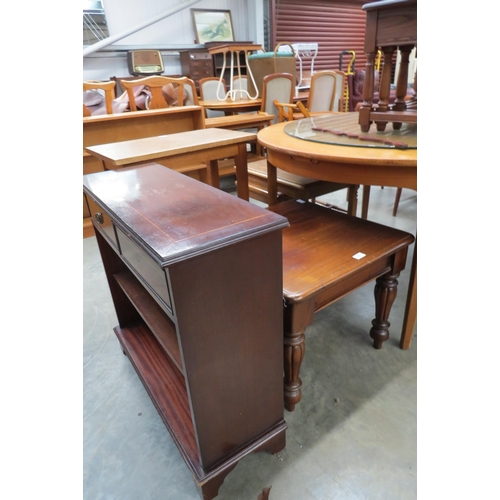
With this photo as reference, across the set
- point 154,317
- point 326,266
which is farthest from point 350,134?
point 154,317

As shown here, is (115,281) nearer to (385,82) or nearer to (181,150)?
(181,150)

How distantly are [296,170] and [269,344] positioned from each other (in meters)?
0.73

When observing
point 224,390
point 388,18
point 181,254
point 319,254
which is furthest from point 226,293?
point 388,18

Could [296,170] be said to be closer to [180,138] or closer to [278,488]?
[180,138]

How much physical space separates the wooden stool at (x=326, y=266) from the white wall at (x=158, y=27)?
18.0ft

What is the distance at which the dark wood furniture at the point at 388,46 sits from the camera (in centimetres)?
110

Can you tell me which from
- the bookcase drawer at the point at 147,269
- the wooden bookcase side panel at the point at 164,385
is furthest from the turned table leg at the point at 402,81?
the wooden bookcase side panel at the point at 164,385

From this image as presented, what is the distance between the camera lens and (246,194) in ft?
5.98

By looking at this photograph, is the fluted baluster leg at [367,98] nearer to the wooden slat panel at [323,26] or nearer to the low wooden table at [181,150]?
the low wooden table at [181,150]

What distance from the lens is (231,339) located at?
2.60ft

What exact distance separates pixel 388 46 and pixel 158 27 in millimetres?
5650

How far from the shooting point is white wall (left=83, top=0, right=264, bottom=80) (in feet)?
17.5

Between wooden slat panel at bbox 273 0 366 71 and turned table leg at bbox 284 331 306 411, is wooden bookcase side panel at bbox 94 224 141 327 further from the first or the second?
wooden slat panel at bbox 273 0 366 71

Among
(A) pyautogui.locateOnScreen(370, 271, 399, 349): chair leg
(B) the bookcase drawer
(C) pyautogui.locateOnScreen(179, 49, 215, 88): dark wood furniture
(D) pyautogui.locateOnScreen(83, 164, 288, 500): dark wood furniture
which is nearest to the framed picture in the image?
(C) pyautogui.locateOnScreen(179, 49, 215, 88): dark wood furniture
